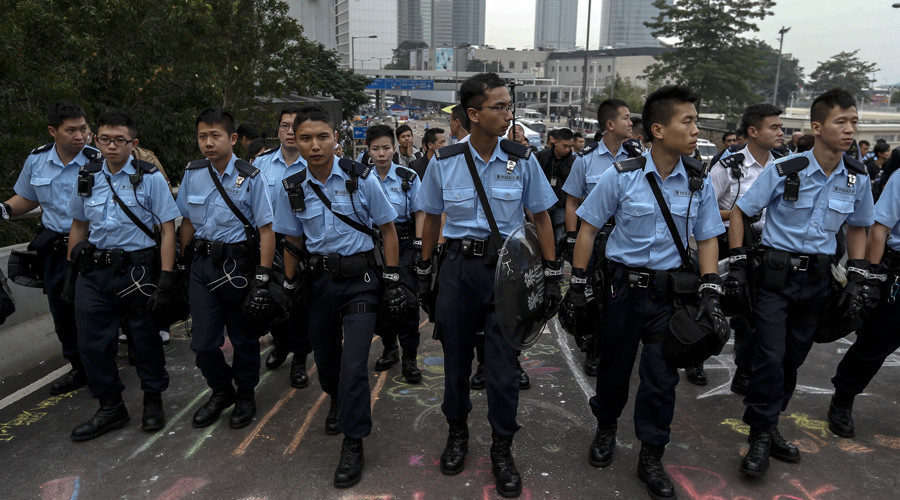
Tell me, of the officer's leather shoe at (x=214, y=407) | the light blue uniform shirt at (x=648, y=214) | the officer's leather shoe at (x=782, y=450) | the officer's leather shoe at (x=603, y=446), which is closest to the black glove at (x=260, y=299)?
the officer's leather shoe at (x=214, y=407)

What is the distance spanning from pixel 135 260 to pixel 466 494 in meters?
2.70

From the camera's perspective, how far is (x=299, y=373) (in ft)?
16.2

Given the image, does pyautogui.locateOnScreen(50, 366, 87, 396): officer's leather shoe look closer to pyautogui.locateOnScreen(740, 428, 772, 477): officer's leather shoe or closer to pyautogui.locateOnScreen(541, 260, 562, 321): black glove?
pyautogui.locateOnScreen(541, 260, 562, 321): black glove

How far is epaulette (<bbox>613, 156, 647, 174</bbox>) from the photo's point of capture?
11.6 feet

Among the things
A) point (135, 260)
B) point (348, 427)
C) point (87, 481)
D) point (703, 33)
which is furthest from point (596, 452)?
point (703, 33)

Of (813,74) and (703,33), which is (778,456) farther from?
(813,74)

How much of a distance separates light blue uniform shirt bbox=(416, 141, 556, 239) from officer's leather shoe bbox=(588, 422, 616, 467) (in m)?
1.39

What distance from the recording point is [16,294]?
5.54 m

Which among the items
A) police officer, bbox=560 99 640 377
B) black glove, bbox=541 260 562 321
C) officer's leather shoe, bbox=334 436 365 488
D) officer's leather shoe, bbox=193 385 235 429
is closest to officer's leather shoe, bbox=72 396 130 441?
officer's leather shoe, bbox=193 385 235 429

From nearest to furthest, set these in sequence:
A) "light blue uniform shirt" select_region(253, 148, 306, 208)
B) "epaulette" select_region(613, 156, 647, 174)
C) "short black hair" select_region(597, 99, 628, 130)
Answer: "epaulette" select_region(613, 156, 647, 174)
"light blue uniform shirt" select_region(253, 148, 306, 208)
"short black hair" select_region(597, 99, 628, 130)

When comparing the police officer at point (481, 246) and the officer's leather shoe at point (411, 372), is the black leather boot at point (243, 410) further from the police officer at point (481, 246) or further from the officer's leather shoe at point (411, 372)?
the police officer at point (481, 246)

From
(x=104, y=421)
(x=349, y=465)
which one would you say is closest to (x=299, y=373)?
(x=104, y=421)

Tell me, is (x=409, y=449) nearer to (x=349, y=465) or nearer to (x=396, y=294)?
(x=349, y=465)

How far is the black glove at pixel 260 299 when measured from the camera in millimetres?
3848
